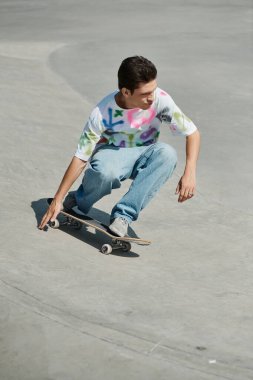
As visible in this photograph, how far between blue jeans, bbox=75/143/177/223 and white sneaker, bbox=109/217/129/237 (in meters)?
0.04

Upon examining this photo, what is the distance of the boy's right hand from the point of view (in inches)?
245

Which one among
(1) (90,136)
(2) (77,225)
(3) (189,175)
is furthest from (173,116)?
(2) (77,225)

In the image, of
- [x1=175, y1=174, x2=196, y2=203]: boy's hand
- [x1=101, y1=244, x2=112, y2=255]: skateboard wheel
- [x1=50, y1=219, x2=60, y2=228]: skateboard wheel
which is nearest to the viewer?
[x1=175, y1=174, x2=196, y2=203]: boy's hand

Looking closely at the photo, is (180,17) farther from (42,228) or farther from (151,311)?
(151,311)

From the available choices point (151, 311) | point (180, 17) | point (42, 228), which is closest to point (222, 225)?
point (42, 228)

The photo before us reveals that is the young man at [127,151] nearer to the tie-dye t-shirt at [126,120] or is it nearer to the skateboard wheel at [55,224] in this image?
the tie-dye t-shirt at [126,120]

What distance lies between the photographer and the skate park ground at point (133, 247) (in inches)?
186

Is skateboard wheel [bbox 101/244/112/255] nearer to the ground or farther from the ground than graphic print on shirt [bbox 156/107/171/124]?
nearer to the ground

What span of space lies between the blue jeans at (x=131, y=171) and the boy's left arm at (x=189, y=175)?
154 mm

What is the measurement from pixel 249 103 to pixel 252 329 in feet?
18.3

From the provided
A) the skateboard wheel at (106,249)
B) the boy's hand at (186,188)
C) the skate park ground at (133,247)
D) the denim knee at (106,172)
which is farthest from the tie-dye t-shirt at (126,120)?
the skate park ground at (133,247)

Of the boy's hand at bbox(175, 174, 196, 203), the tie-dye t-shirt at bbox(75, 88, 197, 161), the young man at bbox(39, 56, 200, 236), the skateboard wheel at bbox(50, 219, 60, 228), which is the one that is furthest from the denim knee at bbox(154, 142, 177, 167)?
the skateboard wheel at bbox(50, 219, 60, 228)

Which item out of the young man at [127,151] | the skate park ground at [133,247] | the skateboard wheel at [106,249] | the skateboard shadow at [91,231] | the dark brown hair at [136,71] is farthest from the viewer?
the skateboard shadow at [91,231]

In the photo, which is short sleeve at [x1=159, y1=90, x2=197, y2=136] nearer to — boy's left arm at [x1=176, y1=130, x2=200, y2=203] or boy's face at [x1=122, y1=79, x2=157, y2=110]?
boy's left arm at [x1=176, y1=130, x2=200, y2=203]
